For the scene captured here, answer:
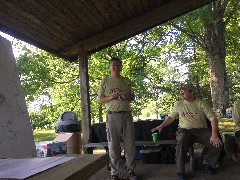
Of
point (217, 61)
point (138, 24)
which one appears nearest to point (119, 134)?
point (138, 24)

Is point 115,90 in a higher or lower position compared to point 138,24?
lower

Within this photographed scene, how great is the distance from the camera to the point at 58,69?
567 inches

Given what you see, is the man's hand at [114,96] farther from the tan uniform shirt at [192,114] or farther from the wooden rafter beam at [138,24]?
the wooden rafter beam at [138,24]

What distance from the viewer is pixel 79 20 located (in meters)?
4.71

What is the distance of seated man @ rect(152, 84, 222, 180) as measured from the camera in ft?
13.5

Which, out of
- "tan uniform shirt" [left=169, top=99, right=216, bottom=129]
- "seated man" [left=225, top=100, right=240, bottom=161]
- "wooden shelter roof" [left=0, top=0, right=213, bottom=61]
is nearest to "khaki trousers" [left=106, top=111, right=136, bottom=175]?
"tan uniform shirt" [left=169, top=99, right=216, bottom=129]

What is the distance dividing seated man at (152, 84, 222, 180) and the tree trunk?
6678 millimetres

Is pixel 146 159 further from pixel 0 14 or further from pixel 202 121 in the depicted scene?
pixel 0 14

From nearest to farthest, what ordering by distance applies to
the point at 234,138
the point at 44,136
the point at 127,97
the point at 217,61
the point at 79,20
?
the point at 127,97, the point at 79,20, the point at 234,138, the point at 217,61, the point at 44,136

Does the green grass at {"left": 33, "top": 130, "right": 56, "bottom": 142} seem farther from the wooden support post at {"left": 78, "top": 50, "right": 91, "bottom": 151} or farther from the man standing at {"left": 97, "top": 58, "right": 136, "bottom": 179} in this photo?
the man standing at {"left": 97, "top": 58, "right": 136, "bottom": 179}

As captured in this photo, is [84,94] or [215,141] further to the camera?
[84,94]

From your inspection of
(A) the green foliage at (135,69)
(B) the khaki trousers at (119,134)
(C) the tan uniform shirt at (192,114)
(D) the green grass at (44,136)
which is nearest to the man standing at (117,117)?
(B) the khaki trousers at (119,134)

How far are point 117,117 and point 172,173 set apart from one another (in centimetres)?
133

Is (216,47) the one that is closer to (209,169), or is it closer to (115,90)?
(209,169)
